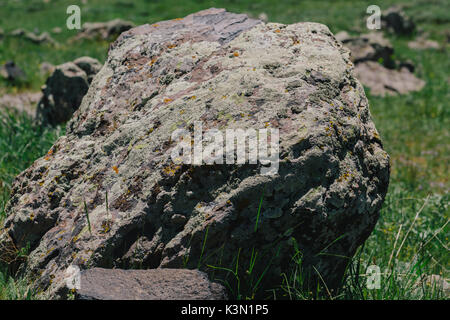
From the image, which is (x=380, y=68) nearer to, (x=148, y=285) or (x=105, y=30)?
(x=105, y=30)

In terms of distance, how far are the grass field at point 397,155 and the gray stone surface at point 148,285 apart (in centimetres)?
48

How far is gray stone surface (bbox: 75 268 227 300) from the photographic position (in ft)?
8.96

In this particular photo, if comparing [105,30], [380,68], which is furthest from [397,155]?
[105,30]

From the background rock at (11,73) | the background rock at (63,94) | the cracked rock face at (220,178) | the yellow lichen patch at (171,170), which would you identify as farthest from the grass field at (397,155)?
the yellow lichen patch at (171,170)

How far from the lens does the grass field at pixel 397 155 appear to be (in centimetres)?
343

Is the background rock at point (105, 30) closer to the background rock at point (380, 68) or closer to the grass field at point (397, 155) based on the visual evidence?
the grass field at point (397, 155)

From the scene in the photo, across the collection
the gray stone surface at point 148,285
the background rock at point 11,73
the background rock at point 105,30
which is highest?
the background rock at point 105,30

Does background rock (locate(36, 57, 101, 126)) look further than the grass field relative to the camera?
Yes

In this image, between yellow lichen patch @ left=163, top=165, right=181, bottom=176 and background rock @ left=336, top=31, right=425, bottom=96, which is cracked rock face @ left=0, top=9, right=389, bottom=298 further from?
background rock @ left=336, top=31, right=425, bottom=96

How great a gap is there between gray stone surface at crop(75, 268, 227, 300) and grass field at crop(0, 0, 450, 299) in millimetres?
478

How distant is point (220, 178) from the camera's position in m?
3.03

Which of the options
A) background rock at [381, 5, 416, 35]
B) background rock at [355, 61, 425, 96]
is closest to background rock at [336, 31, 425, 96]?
background rock at [355, 61, 425, 96]
